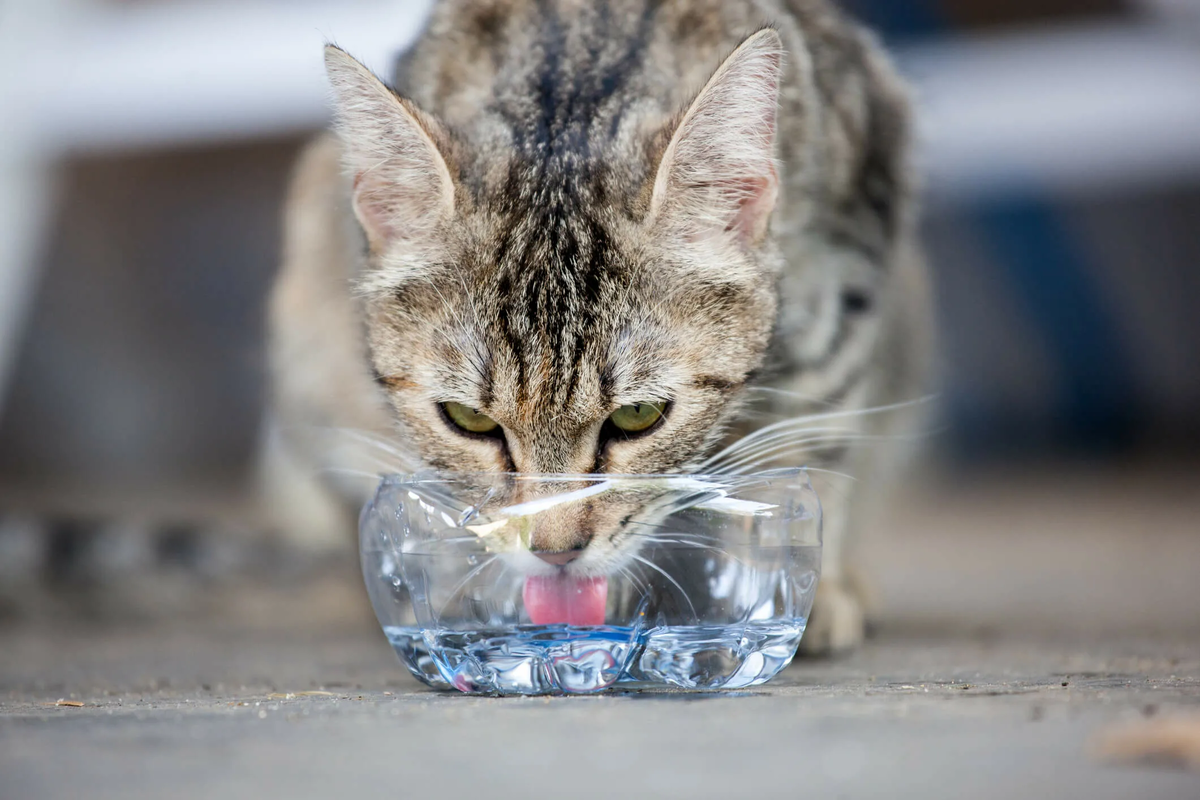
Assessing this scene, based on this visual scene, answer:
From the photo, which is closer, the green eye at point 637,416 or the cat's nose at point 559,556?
the cat's nose at point 559,556

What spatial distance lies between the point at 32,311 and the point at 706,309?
5.33 metres

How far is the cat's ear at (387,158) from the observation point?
1801 millimetres

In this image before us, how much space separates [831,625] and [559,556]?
756mm

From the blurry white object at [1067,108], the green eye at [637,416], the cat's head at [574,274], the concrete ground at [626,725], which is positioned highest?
the blurry white object at [1067,108]

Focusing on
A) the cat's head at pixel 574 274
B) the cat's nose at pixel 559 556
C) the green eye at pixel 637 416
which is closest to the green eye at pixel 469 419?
the cat's head at pixel 574 274

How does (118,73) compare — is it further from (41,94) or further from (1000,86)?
(1000,86)

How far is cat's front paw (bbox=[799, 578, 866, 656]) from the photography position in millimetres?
2121

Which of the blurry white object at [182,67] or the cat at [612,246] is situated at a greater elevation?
the blurry white object at [182,67]

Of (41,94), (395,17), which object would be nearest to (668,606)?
(395,17)

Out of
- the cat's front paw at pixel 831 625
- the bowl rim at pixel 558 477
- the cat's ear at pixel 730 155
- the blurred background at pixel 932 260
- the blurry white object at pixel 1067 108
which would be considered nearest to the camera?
the bowl rim at pixel 558 477

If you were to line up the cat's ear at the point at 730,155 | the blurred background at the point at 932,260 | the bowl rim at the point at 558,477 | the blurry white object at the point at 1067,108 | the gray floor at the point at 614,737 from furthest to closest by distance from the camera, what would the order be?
the blurry white object at the point at 1067,108 → the blurred background at the point at 932,260 → the cat's ear at the point at 730,155 → the bowl rim at the point at 558,477 → the gray floor at the point at 614,737

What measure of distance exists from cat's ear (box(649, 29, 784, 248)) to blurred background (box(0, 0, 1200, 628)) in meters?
2.15

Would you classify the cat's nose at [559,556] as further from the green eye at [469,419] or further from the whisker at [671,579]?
the green eye at [469,419]

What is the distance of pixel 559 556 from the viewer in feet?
5.20
